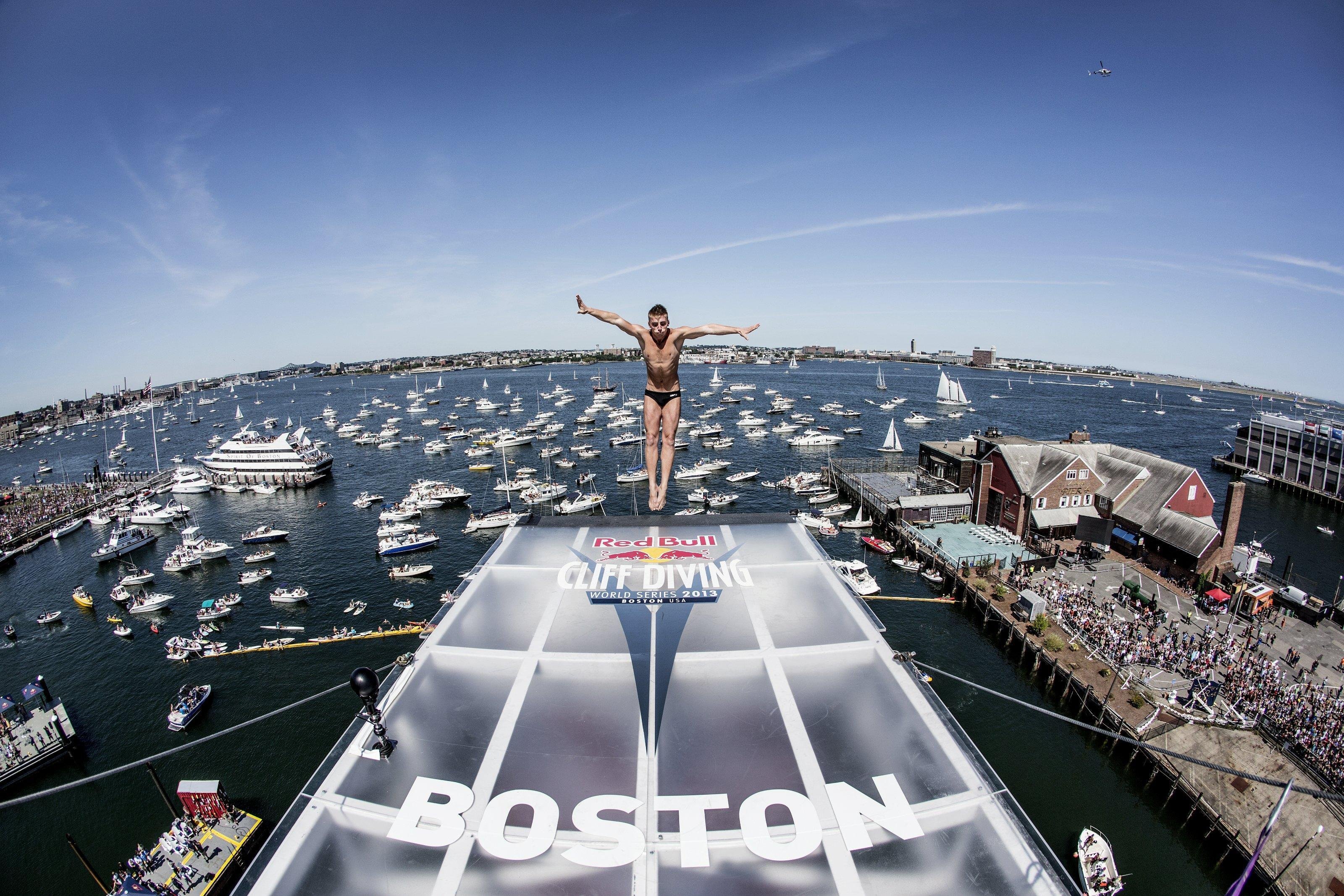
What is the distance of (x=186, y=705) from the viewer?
95.4ft

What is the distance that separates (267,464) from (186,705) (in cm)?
5906

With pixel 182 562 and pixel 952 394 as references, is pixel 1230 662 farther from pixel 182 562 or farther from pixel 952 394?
pixel 952 394

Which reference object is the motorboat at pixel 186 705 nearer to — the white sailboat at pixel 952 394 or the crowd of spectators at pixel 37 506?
the crowd of spectators at pixel 37 506

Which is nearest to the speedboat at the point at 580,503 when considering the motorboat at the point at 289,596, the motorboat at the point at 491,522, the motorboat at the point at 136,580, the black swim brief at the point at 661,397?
the motorboat at the point at 491,522

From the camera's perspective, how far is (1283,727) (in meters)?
22.2

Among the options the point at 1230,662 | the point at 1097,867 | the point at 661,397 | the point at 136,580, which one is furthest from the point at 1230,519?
the point at 136,580

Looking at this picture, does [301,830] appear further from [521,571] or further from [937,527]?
[937,527]

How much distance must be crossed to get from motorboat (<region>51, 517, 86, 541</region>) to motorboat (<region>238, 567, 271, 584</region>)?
33696 mm

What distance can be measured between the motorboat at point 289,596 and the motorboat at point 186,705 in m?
9.96

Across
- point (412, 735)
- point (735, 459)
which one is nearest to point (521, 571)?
point (412, 735)

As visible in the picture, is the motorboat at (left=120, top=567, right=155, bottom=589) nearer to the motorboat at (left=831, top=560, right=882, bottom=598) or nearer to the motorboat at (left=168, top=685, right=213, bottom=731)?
the motorboat at (left=168, top=685, right=213, bottom=731)

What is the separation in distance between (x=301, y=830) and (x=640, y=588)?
5166mm

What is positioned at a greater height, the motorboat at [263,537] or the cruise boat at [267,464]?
the cruise boat at [267,464]

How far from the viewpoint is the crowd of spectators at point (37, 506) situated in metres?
60.4
